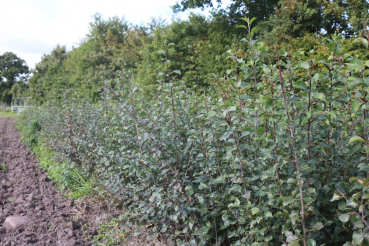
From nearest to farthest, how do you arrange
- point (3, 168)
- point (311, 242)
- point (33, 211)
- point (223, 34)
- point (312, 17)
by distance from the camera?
point (311, 242)
point (33, 211)
point (3, 168)
point (312, 17)
point (223, 34)

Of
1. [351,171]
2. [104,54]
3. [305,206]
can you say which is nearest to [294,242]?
[305,206]

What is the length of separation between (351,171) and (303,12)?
424 inches

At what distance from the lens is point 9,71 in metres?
54.1

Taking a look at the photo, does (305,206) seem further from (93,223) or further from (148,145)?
(93,223)

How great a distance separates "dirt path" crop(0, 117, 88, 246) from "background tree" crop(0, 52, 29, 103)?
50768 mm

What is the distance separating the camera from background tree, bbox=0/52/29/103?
51.2 m

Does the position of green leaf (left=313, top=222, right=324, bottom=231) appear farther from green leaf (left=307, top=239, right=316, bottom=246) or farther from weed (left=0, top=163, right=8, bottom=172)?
weed (left=0, top=163, right=8, bottom=172)

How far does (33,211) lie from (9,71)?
57444 millimetres

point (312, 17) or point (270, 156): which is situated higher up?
point (312, 17)

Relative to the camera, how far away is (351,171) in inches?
88.0

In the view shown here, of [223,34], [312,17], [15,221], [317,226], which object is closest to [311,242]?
[317,226]

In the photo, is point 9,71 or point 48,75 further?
point 9,71

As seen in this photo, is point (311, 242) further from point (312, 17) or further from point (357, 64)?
point (312, 17)

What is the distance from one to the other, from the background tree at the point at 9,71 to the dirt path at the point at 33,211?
1999 inches
